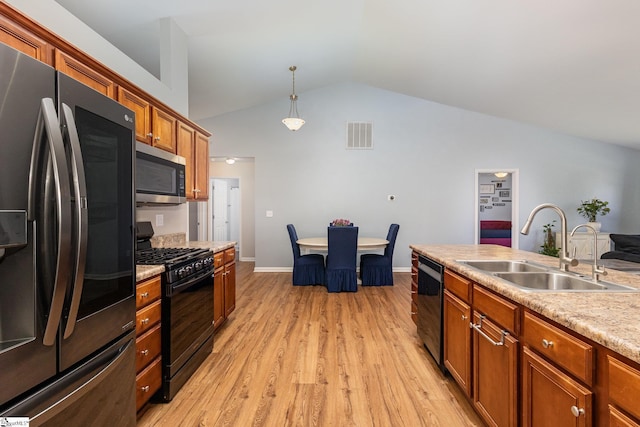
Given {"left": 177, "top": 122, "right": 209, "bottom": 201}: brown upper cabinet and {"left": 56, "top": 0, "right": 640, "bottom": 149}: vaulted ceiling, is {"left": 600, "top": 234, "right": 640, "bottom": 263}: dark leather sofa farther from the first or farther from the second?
{"left": 177, "top": 122, "right": 209, "bottom": 201}: brown upper cabinet

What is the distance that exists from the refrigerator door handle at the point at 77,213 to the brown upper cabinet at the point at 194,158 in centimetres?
187

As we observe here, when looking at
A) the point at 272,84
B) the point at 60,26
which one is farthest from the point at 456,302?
the point at 272,84

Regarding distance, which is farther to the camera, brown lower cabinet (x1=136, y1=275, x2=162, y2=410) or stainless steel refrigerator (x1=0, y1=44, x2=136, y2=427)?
brown lower cabinet (x1=136, y1=275, x2=162, y2=410)

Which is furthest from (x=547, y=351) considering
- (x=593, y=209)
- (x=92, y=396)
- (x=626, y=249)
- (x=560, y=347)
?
(x=593, y=209)

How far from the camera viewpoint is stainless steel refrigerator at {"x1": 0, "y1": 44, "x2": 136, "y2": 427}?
2.66 feet

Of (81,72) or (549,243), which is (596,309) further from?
(549,243)

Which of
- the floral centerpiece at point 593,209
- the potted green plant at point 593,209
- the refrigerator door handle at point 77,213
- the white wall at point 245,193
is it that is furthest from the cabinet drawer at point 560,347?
the white wall at point 245,193

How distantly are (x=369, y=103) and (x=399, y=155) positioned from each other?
1176 millimetres

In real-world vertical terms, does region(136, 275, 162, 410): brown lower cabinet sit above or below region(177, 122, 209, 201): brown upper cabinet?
below

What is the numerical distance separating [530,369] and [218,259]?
2426 mm

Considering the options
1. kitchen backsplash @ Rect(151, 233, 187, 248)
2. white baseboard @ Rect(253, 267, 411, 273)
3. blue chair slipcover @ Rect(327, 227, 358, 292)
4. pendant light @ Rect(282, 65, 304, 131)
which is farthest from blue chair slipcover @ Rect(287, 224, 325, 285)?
kitchen backsplash @ Rect(151, 233, 187, 248)

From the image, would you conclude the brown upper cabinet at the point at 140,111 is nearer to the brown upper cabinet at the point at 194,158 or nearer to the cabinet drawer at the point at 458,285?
the brown upper cabinet at the point at 194,158

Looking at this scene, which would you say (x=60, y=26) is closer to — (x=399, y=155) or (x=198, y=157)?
(x=198, y=157)

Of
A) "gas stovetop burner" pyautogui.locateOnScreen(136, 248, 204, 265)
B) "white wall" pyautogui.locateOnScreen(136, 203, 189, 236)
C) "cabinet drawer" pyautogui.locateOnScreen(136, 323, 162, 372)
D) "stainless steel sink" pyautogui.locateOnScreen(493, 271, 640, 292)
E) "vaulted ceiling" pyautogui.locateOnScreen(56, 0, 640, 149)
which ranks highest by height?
"vaulted ceiling" pyautogui.locateOnScreen(56, 0, 640, 149)
